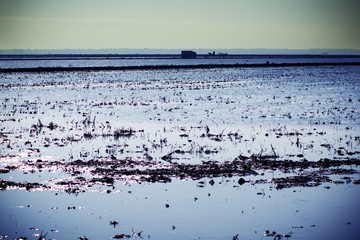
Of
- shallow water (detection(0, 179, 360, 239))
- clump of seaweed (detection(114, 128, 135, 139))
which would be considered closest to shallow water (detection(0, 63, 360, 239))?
shallow water (detection(0, 179, 360, 239))

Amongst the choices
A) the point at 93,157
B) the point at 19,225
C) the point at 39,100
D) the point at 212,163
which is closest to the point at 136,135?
the point at 93,157

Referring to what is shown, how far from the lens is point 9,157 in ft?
69.8

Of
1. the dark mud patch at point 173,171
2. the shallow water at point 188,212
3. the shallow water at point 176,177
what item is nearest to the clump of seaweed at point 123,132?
the shallow water at point 176,177

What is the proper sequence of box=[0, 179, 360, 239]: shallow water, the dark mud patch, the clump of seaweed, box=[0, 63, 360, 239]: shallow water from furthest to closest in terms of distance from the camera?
the clump of seaweed → the dark mud patch → box=[0, 63, 360, 239]: shallow water → box=[0, 179, 360, 239]: shallow water

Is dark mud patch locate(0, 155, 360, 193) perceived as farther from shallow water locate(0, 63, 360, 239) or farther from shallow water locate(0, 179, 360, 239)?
shallow water locate(0, 179, 360, 239)

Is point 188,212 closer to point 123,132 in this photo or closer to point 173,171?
point 173,171

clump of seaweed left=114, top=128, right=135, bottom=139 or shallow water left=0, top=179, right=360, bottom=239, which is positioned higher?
shallow water left=0, top=179, right=360, bottom=239

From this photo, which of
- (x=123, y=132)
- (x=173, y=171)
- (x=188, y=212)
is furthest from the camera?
(x=123, y=132)

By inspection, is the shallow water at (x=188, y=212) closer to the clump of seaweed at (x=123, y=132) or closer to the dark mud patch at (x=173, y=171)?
the dark mud patch at (x=173, y=171)

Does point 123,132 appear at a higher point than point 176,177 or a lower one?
lower

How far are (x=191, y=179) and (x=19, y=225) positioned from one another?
20.9ft

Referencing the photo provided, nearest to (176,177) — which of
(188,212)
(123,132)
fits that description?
(188,212)

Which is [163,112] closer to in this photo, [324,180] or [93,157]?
[93,157]

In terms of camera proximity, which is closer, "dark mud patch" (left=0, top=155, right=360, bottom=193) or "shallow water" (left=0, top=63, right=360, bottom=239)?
"shallow water" (left=0, top=63, right=360, bottom=239)
